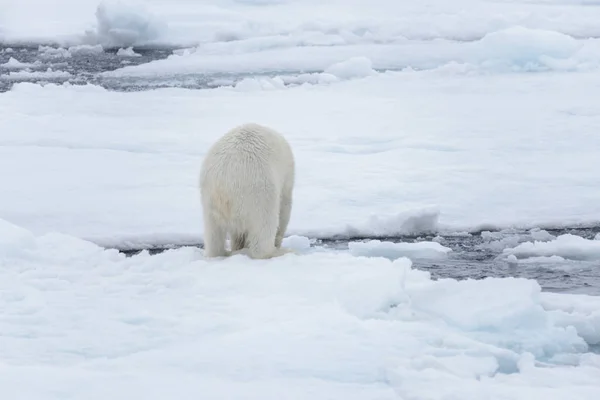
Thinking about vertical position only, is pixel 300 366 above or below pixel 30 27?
below

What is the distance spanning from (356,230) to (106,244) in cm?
155

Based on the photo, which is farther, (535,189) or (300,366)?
(535,189)

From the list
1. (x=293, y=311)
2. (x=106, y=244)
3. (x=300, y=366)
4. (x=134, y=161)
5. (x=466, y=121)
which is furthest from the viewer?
(x=466, y=121)

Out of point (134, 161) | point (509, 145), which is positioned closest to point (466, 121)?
point (509, 145)

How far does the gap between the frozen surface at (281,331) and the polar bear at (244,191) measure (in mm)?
155

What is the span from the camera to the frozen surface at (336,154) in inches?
232

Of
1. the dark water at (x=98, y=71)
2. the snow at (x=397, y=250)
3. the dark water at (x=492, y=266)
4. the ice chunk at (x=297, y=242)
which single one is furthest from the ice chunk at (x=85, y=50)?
the snow at (x=397, y=250)

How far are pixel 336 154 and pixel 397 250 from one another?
304 centimetres

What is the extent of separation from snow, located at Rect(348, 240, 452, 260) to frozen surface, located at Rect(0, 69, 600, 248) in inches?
19.7

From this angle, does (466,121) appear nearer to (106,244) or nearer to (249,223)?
(106,244)

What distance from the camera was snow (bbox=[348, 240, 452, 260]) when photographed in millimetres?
4930

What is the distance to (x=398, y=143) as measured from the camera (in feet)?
27.5

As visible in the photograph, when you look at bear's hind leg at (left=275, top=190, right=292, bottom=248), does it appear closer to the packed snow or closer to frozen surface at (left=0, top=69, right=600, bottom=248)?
the packed snow

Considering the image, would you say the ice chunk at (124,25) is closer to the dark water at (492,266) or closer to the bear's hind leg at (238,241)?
the dark water at (492,266)
